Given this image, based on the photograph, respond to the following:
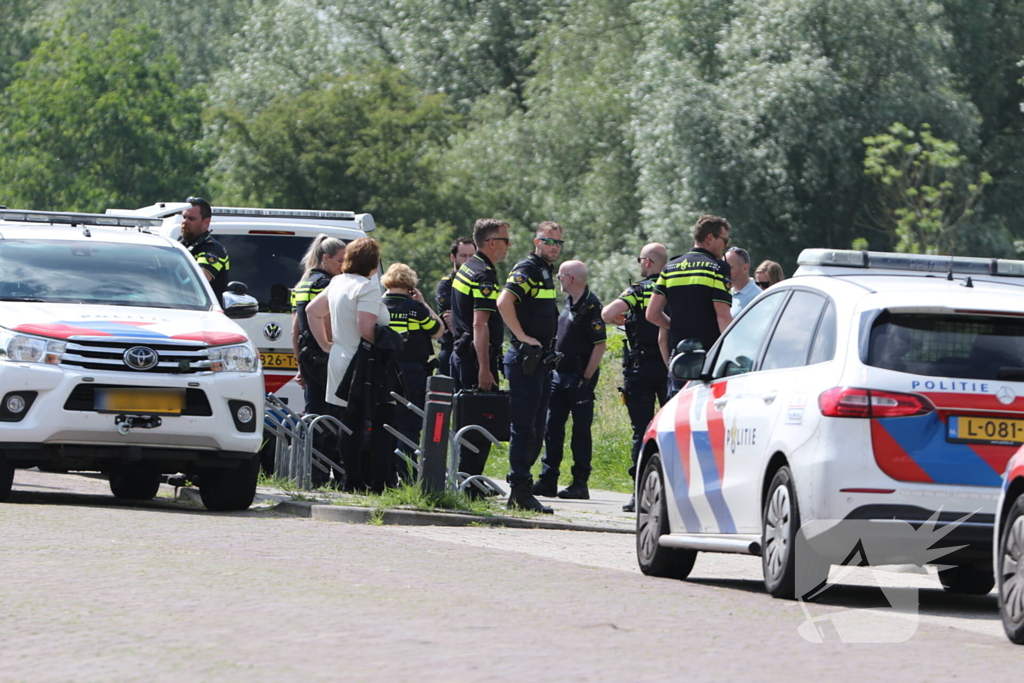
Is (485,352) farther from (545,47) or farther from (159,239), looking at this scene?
(545,47)

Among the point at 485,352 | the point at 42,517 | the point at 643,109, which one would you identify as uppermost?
the point at 643,109

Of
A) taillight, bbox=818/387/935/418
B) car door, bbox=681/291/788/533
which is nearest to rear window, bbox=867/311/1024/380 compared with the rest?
taillight, bbox=818/387/935/418

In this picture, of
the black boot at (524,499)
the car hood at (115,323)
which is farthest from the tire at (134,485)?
the black boot at (524,499)

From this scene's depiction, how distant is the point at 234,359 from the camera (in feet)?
40.6

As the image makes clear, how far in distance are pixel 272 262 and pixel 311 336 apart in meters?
2.34

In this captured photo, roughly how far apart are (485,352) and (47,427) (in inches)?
128

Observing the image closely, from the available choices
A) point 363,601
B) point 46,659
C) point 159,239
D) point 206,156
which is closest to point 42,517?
point 159,239

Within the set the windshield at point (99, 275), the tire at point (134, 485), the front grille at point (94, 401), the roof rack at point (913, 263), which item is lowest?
the tire at point (134, 485)

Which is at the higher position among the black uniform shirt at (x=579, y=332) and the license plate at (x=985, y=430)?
the black uniform shirt at (x=579, y=332)

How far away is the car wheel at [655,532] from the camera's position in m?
9.64

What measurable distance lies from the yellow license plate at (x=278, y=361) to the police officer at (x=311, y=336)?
1.40 meters

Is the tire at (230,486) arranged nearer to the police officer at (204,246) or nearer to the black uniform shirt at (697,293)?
the police officer at (204,246)

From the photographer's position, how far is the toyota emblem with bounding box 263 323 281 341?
16422 mm

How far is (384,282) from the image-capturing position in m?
14.6
